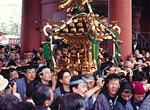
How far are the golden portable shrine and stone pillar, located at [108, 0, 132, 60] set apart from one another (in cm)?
165

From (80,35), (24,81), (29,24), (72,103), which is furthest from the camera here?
(29,24)

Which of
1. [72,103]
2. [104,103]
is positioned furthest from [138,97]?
[72,103]

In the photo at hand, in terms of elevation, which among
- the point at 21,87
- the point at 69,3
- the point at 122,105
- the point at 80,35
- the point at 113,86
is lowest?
the point at 122,105

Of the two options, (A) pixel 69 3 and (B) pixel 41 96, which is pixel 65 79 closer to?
(B) pixel 41 96

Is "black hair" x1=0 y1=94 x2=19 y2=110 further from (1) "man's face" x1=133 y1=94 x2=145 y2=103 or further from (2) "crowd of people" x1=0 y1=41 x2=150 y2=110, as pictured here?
(1) "man's face" x1=133 y1=94 x2=145 y2=103

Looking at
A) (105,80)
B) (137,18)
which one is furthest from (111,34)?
(137,18)

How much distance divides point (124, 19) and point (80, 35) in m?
2.35

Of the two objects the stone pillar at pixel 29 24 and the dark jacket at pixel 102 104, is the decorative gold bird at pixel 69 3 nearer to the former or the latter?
the dark jacket at pixel 102 104

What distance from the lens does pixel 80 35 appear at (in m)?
3.32

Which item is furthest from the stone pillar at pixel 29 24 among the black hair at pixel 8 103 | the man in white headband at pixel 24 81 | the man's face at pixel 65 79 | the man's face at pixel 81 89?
the black hair at pixel 8 103

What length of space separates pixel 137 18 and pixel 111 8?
4.40m

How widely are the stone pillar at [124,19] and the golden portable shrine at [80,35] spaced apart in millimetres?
1650

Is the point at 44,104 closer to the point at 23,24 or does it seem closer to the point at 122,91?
the point at 122,91

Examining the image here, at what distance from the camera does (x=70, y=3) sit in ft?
11.8
